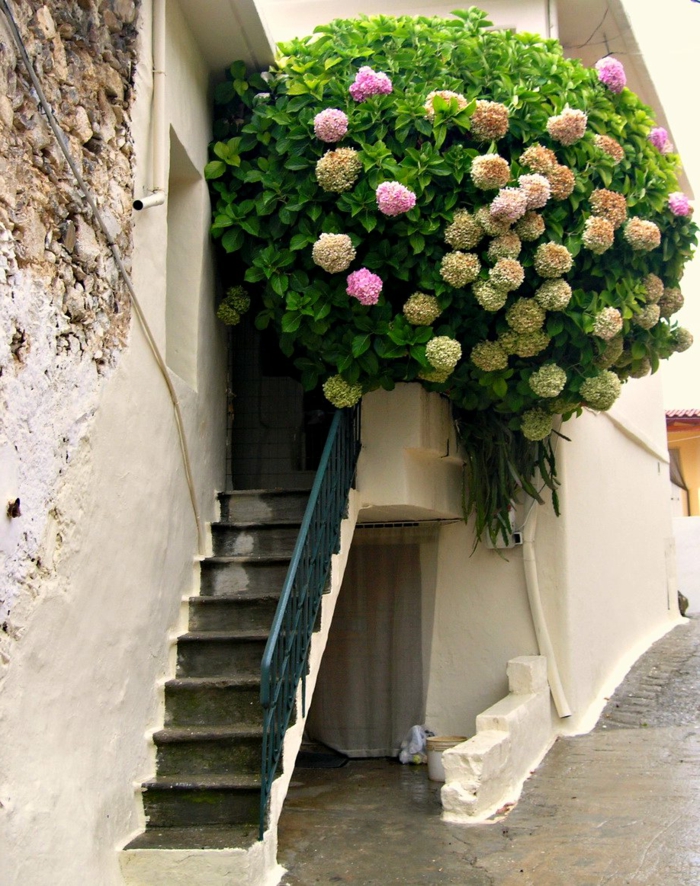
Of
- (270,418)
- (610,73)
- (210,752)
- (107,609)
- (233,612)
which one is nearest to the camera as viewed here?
(107,609)

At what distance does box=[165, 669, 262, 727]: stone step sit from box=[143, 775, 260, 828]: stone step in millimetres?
370

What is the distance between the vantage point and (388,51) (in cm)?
618

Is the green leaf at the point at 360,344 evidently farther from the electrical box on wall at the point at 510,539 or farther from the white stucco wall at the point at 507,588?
the electrical box on wall at the point at 510,539

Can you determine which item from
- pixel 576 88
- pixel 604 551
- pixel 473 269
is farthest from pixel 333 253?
pixel 604 551

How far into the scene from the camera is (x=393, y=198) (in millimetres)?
5770

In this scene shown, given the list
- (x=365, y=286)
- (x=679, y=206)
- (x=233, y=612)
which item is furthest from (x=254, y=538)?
(x=679, y=206)

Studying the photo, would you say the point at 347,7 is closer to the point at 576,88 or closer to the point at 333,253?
the point at 576,88

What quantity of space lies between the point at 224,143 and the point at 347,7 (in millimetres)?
2910

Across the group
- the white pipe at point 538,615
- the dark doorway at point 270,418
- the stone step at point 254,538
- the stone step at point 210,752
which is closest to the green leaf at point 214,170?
the dark doorway at point 270,418

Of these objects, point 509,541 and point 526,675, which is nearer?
point 526,675

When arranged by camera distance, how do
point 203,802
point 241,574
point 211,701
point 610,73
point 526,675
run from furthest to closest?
1. point 526,675
2. point 610,73
3. point 241,574
4. point 211,701
5. point 203,802

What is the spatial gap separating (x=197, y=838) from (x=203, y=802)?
0.21 m

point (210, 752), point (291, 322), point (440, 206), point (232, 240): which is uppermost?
point (440, 206)

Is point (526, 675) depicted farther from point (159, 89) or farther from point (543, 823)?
point (159, 89)
